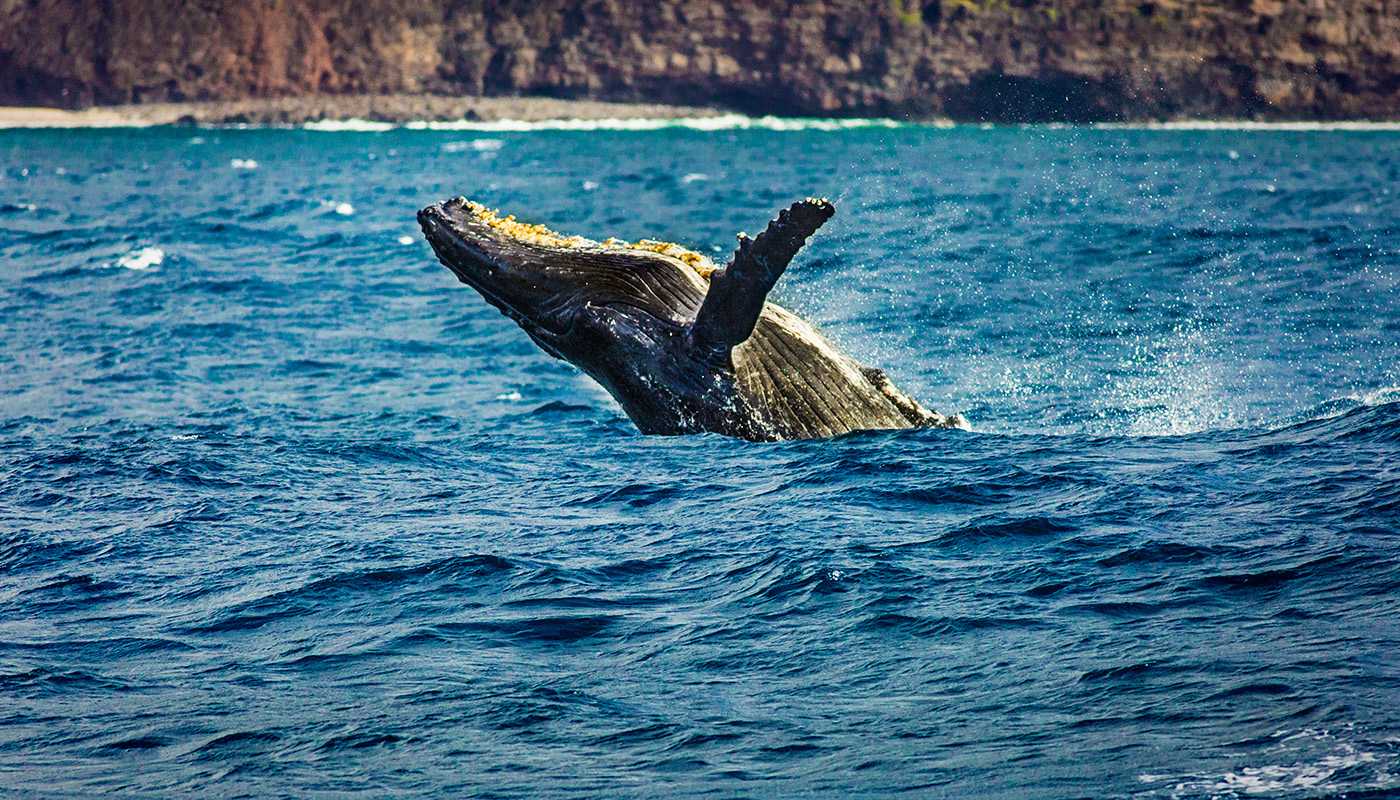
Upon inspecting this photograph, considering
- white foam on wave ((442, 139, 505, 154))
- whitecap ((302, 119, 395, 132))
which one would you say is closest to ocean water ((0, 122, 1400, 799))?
white foam on wave ((442, 139, 505, 154))

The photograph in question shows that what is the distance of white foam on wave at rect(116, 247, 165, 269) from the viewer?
2708 cm

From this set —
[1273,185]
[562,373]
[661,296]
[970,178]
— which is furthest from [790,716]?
[970,178]

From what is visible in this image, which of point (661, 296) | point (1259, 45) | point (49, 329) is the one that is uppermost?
point (1259, 45)

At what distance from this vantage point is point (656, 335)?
9484 mm

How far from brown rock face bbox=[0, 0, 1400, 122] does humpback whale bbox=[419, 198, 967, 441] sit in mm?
156221

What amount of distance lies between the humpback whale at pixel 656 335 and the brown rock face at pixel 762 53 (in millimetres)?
156221

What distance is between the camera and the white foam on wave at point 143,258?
27078mm

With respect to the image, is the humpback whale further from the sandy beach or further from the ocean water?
the sandy beach

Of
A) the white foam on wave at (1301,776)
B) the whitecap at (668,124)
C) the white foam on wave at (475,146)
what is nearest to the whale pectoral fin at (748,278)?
the white foam on wave at (1301,776)

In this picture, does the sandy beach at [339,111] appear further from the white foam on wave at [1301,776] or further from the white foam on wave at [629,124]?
the white foam on wave at [1301,776]

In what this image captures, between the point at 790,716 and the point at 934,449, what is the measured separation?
4.84m

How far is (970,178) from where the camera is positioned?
5306 centimetres

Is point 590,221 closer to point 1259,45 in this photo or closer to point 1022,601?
point 1022,601

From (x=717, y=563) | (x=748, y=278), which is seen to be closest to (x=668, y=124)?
(x=748, y=278)
